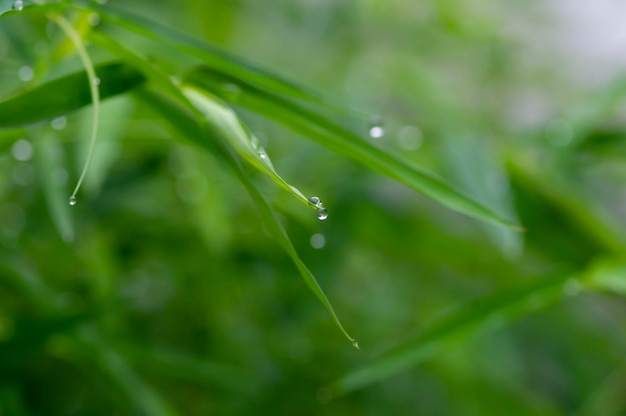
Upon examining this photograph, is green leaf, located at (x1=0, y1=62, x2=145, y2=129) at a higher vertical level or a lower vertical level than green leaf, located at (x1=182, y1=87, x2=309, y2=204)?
higher

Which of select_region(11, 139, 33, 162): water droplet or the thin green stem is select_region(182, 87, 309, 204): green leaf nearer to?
the thin green stem

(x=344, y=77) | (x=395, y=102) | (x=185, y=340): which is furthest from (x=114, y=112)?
(x=395, y=102)

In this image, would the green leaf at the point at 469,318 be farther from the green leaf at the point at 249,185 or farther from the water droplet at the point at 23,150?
the water droplet at the point at 23,150

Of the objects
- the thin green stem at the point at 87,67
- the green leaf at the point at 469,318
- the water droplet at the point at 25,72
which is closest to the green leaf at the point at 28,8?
the thin green stem at the point at 87,67

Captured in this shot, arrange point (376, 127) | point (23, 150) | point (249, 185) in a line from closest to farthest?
point (249, 185), point (376, 127), point (23, 150)

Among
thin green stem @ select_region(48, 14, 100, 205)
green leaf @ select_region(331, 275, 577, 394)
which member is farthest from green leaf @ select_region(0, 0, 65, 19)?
green leaf @ select_region(331, 275, 577, 394)

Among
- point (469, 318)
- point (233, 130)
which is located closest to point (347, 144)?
point (233, 130)

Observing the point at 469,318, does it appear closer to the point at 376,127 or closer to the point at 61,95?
the point at 376,127
